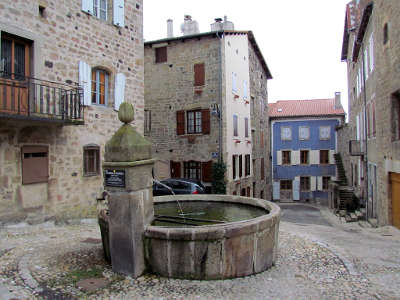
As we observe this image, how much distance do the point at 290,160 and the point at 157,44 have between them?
17.2m

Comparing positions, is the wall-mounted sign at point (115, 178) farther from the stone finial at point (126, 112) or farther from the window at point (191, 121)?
the window at point (191, 121)

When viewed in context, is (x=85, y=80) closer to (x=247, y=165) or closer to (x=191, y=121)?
(x=191, y=121)

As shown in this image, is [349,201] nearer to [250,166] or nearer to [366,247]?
[250,166]

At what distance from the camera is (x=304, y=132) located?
103 feet

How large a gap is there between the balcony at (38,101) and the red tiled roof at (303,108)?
79.6 feet

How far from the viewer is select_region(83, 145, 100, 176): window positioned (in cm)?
1055

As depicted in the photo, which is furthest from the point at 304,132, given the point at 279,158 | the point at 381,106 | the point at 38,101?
the point at 38,101

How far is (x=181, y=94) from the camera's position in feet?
64.2

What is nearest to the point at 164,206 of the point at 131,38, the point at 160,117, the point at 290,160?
the point at 131,38

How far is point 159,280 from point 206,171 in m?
13.7

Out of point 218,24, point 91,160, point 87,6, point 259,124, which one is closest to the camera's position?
point 87,6

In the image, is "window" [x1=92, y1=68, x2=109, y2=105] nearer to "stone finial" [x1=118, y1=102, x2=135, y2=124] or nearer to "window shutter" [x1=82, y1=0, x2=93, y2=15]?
"window shutter" [x1=82, y1=0, x2=93, y2=15]

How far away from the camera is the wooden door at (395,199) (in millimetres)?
10648

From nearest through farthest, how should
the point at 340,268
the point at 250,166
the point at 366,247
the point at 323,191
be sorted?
the point at 340,268
the point at 366,247
the point at 250,166
the point at 323,191
